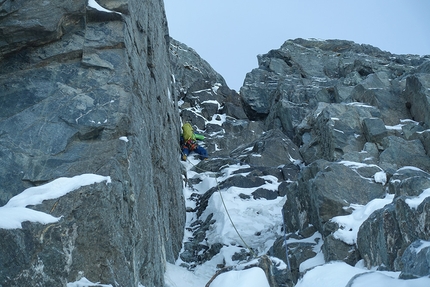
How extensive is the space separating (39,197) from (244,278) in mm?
3089

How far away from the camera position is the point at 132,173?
890cm

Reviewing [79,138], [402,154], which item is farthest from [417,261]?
[402,154]

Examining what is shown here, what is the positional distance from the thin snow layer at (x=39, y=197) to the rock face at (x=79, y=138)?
0.36ft

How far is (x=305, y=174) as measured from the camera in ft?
49.4

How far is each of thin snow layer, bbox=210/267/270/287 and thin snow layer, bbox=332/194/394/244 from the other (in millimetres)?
4948

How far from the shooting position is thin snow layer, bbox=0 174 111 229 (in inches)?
261

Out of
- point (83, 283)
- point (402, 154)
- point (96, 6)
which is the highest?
point (96, 6)

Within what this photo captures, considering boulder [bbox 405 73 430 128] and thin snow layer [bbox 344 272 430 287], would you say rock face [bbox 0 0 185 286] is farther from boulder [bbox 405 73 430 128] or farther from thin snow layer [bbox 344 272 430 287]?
boulder [bbox 405 73 430 128]

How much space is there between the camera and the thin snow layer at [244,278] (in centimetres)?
673

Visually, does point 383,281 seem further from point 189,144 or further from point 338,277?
point 189,144

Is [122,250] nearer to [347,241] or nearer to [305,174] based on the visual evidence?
[347,241]

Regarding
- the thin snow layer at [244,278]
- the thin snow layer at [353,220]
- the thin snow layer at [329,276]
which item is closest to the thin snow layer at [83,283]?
the thin snow layer at [244,278]

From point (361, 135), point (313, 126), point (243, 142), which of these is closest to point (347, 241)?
point (361, 135)

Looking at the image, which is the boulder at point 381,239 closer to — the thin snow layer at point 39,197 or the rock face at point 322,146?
the rock face at point 322,146
